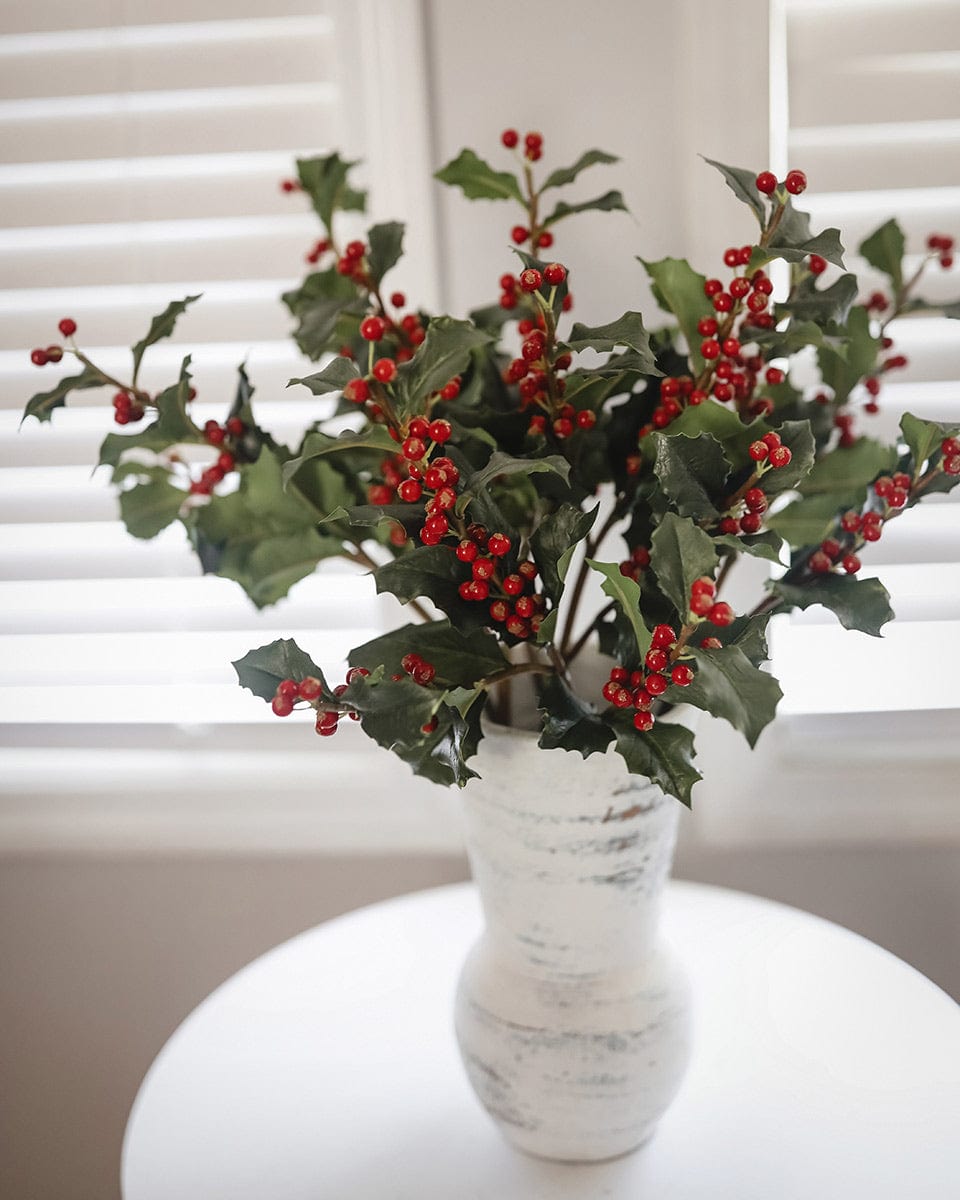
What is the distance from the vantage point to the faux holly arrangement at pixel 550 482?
0.52 m

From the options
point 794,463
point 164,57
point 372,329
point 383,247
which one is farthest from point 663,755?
point 164,57

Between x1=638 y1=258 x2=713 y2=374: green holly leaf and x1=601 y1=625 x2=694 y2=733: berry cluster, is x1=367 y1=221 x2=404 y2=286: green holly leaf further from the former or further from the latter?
x1=601 y1=625 x2=694 y2=733: berry cluster

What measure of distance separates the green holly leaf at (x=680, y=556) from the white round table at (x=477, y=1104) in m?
0.42

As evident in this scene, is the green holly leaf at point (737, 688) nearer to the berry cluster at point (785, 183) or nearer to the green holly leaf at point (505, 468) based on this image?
the green holly leaf at point (505, 468)

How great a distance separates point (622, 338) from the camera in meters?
0.52

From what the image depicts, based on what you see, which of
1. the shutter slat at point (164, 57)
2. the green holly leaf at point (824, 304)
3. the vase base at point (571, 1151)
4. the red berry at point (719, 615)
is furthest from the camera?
the shutter slat at point (164, 57)

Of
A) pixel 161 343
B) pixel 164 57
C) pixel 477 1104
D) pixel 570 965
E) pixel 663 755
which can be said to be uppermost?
pixel 164 57

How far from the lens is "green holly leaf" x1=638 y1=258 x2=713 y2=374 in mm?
620

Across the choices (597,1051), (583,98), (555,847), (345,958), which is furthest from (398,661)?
(583,98)

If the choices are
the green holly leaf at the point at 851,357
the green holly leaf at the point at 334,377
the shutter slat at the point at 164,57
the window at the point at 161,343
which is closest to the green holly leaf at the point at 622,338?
the green holly leaf at the point at 334,377

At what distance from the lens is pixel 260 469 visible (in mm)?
675

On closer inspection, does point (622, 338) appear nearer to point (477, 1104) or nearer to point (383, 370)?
point (383, 370)

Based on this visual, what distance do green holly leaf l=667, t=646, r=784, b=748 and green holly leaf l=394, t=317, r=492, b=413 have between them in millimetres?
182

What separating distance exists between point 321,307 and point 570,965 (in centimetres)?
43
